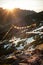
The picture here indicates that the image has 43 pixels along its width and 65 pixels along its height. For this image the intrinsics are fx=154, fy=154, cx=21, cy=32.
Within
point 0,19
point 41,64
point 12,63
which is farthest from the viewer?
point 0,19

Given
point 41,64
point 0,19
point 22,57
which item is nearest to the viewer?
point 41,64

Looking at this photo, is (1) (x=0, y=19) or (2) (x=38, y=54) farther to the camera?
(1) (x=0, y=19)

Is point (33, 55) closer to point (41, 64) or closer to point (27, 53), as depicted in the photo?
point (27, 53)

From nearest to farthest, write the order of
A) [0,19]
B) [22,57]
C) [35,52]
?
[22,57] → [35,52] → [0,19]

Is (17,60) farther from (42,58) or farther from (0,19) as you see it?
(0,19)

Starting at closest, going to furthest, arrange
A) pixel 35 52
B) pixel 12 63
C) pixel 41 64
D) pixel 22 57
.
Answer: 1. pixel 41 64
2. pixel 12 63
3. pixel 22 57
4. pixel 35 52

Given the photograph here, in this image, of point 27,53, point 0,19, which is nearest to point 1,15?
point 0,19

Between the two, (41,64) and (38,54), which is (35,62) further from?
(38,54)

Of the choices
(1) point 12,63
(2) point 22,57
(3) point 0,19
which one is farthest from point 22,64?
(3) point 0,19

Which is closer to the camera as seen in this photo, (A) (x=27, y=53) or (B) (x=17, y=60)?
(B) (x=17, y=60)
